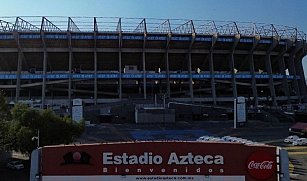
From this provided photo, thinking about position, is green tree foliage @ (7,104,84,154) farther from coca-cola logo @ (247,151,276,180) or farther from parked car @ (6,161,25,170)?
coca-cola logo @ (247,151,276,180)

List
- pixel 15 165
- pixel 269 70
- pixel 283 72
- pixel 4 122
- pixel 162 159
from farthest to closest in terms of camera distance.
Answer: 1. pixel 283 72
2. pixel 269 70
3. pixel 15 165
4. pixel 4 122
5. pixel 162 159

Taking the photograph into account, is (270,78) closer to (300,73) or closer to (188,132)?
(300,73)

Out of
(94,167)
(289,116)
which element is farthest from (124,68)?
(94,167)

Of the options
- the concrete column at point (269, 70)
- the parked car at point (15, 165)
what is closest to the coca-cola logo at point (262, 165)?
the parked car at point (15, 165)

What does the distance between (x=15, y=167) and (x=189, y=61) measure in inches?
2254

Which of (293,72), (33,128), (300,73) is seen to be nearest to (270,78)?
(293,72)

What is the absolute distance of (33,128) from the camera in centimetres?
3525

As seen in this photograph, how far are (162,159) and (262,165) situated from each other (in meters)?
3.04

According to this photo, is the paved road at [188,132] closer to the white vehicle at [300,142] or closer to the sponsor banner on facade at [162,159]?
the white vehicle at [300,142]

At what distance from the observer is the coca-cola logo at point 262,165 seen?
11.6 meters

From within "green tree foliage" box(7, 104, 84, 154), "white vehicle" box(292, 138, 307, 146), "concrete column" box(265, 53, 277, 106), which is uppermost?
"concrete column" box(265, 53, 277, 106)

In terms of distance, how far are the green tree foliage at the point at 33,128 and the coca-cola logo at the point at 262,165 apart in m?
26.3

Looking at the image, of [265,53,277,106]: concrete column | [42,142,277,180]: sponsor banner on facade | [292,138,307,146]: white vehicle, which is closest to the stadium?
[265,53,277,106]: concrete column

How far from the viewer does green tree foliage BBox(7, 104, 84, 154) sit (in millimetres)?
34094
